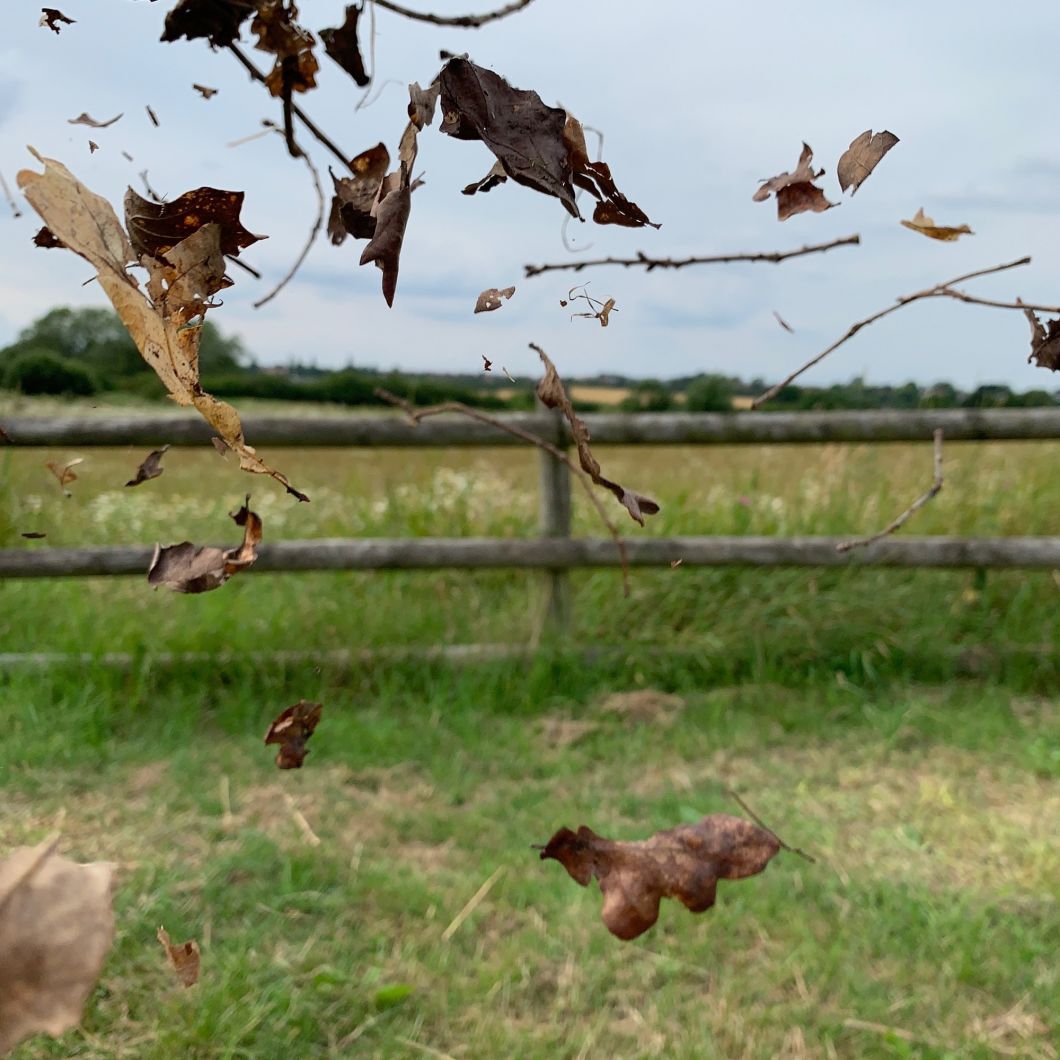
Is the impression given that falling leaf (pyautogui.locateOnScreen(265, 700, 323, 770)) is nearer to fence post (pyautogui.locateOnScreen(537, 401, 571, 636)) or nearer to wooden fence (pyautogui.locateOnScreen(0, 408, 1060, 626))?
wooden fence (pyautogui.locateOnScreen(0, 408, 1060, 626))

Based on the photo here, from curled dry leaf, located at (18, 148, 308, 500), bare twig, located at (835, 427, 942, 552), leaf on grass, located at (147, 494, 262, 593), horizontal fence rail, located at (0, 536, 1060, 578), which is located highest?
curled dry leaf, located at (18, 148, 308, 500)

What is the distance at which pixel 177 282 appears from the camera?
46cm

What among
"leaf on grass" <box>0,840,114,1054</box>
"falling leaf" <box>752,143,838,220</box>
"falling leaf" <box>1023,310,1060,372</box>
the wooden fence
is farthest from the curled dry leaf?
the wooden fence

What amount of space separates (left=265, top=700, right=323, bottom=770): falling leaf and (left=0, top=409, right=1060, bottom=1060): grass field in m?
1.09

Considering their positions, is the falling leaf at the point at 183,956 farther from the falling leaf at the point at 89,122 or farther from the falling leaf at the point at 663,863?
the falling leaf at the point at 89,122

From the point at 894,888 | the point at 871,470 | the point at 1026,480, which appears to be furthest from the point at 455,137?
the point at 1026,480

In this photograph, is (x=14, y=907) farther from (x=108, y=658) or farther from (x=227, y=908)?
(x=108, y=658)

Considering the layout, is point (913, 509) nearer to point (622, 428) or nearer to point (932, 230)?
point (932, 230)

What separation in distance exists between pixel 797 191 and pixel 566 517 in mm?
2998

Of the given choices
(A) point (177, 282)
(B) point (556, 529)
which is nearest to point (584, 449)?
(A) point (177, 282)

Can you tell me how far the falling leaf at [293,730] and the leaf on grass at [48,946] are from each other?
1.21 ft

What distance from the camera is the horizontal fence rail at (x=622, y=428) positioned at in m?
3.35

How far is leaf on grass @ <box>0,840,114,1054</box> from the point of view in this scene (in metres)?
0.31

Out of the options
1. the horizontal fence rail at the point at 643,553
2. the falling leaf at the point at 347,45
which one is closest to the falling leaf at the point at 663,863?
the falling leaf at the point at 347,45
